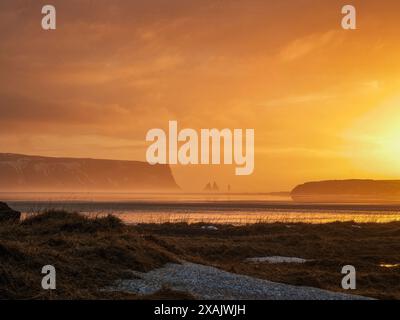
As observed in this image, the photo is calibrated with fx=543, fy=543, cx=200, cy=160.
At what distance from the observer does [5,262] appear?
23.5 m

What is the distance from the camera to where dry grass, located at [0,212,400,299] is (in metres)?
22.5

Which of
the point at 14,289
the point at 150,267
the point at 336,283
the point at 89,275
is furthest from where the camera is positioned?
the point at 336,283

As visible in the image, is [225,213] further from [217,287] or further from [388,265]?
[217,287]

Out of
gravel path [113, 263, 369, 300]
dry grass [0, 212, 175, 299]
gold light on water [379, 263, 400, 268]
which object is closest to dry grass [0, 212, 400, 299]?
dry grass [0, 212, 175, 299]

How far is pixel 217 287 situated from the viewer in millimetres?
23953

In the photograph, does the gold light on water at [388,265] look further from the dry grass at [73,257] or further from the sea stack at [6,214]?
the sea stack at [6,214]

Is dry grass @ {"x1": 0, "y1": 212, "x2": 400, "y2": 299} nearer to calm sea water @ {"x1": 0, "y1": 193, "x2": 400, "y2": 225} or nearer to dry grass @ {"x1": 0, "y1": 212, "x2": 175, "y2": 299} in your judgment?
dry grass @ {"x1": 0, "y1": 212, "x2": 175, "y2": 299}

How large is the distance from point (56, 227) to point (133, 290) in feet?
51.2

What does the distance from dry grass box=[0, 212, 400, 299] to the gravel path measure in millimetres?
1088

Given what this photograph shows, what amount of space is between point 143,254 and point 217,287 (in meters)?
6.56

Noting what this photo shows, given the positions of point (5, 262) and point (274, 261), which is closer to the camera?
point (5, 262)

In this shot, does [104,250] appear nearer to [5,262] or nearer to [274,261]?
[5,262]

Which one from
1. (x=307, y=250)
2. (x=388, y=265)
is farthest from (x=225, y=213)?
(x=388, y=265)
